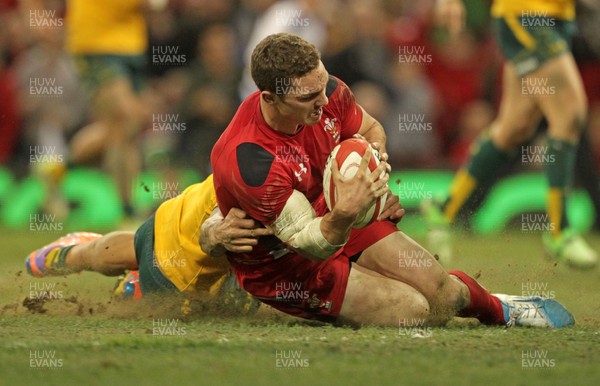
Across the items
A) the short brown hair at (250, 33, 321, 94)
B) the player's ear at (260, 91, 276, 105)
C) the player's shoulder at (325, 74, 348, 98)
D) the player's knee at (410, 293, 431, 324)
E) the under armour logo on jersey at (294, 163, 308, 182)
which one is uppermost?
the short brown hair at (250, 33, 321, 94)

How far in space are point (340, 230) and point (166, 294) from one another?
4.72ft

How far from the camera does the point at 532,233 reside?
11422mm

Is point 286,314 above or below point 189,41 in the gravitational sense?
below

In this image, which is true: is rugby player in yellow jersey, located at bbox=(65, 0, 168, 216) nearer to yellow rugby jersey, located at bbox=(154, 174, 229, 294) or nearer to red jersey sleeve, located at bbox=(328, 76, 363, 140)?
yellow rugby jersey, located at bbox=(154, 174, 229, 294)

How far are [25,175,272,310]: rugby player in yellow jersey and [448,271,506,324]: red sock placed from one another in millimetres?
1224

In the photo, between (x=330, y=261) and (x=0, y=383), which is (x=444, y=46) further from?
(x=0, y=383)

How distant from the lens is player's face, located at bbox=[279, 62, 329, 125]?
5699 mm

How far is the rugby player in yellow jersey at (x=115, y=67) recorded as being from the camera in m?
10.4

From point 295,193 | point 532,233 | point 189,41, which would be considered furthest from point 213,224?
point 189,41

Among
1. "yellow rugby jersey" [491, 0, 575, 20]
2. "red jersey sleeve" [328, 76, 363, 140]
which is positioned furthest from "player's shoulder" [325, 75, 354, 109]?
"yellow rugby jersey" [491, 0, 575, 20]

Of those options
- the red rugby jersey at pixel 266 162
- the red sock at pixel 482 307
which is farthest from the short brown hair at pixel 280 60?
the red sock at pixel 482 307

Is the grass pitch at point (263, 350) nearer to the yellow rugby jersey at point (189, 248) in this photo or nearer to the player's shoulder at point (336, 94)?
the yellow rugby jersey at point (189, 248)

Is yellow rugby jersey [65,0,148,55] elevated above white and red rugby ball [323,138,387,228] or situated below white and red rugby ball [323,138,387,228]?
above

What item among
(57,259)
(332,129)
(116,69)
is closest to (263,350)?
(332,129)
